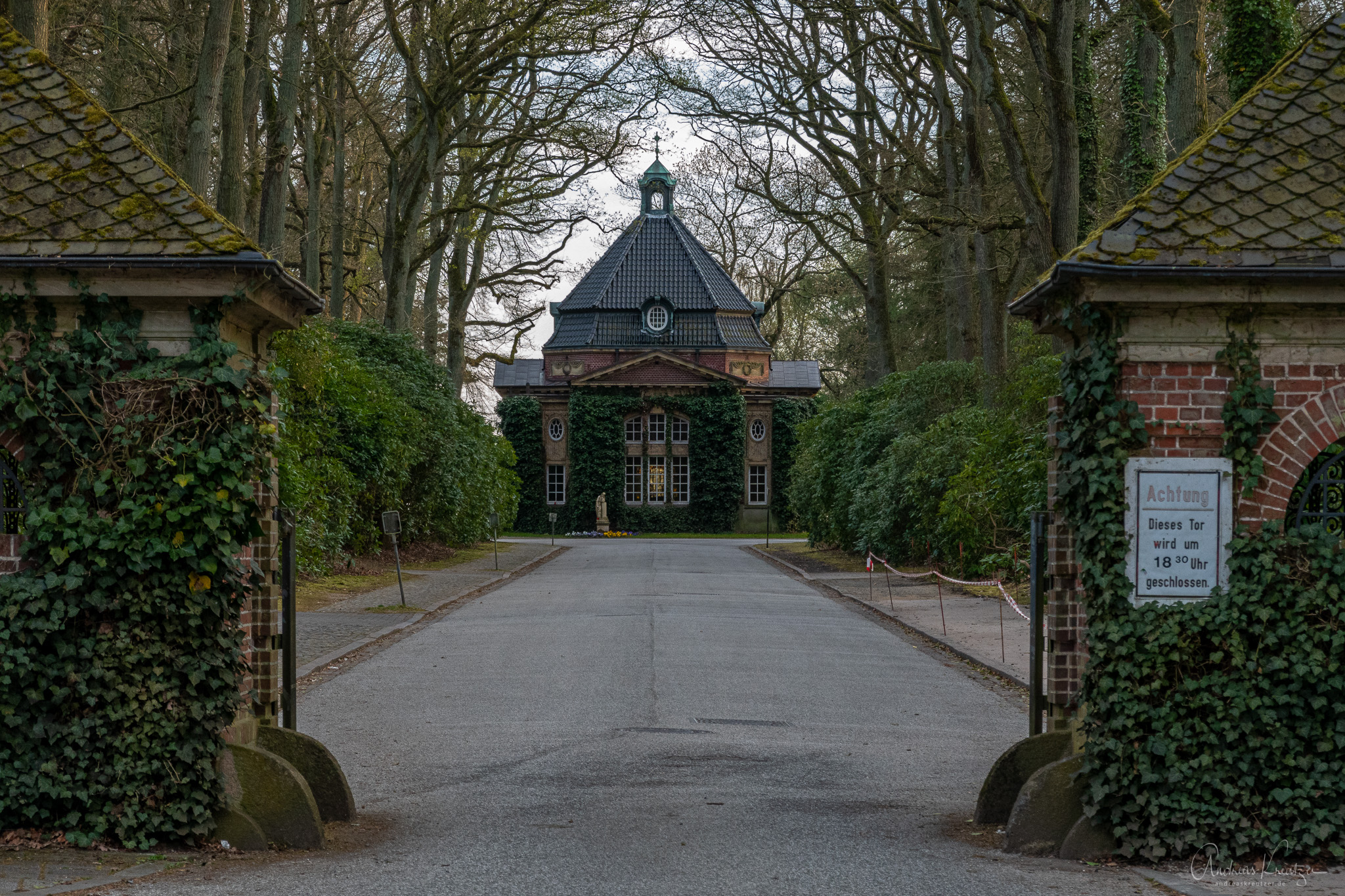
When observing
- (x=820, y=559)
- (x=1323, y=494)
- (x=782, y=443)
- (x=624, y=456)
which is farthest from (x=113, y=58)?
(x=782, y=443)

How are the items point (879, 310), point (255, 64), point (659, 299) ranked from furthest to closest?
1. point (659, 299)
2. point (879, 310)
3. point (255, 64)

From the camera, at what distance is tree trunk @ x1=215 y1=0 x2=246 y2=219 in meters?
17.6

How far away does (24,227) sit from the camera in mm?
6582

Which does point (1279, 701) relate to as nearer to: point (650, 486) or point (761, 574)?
point (761, 574)

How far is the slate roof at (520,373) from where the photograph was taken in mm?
64250

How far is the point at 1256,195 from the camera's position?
675cm

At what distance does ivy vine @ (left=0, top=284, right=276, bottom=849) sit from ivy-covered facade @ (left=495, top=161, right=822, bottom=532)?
53.7 metres

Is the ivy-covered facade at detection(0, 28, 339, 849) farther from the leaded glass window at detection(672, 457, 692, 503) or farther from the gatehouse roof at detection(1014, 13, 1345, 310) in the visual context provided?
the leaded glass window at detection(672, 457, 692, 503)

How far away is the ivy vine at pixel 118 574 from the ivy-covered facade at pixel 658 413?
53.7 metres

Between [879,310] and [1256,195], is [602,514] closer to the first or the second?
[879,310]

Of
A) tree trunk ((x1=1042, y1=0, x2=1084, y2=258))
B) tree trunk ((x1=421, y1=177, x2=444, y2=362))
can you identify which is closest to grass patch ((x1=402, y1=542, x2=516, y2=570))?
tree trunk ((x1=421, y1=177, x2=444, y2=362))

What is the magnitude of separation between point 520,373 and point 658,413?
8154 mm

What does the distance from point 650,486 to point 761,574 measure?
31645 mm

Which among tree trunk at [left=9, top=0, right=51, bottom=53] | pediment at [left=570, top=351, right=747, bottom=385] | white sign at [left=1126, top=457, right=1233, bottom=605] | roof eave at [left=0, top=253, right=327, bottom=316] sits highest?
pediment at [left=570, top=351, right=747, bottom=385]
